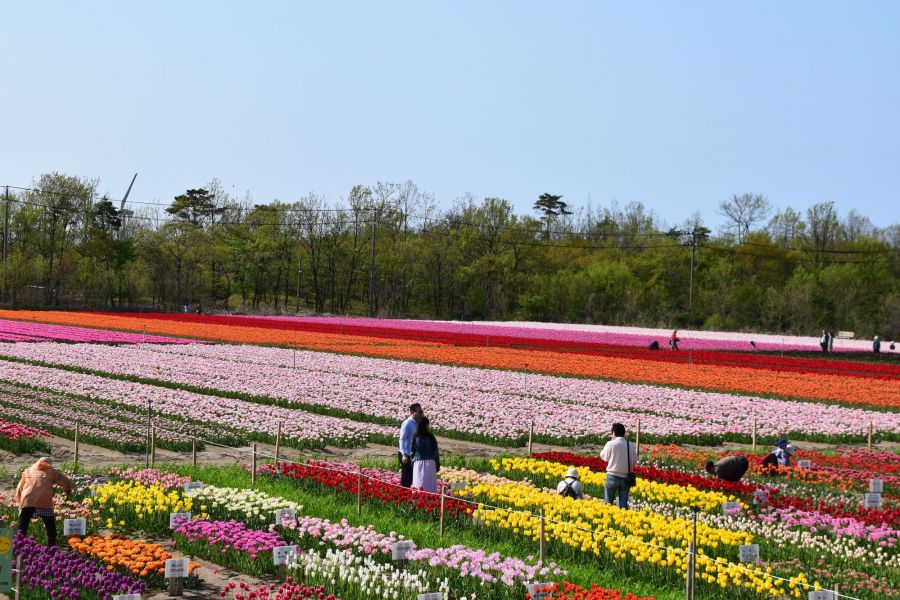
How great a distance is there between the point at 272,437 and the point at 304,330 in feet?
155

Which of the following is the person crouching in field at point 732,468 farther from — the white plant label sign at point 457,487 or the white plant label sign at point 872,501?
the white plant label sign at point 457,487

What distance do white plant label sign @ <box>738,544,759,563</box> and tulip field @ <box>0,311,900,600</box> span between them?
71 millimetres

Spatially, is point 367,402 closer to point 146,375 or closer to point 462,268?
point 146,375

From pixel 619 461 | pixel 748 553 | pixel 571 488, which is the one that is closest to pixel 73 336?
pixel 571 488

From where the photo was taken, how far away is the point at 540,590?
36.7 feet

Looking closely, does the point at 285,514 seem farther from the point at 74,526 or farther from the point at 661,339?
the point at 661,339

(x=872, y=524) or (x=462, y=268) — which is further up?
(x=462, y=268)

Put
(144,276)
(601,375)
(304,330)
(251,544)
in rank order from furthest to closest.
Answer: (144,276)
(304,330)
(601,375)
(251,544)

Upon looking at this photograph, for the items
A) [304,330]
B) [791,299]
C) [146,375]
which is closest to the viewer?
[146,375]

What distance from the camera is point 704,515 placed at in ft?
53.7

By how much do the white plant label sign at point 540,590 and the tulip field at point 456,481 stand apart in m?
0.02

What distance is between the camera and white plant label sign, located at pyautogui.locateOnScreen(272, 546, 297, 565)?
12344mm

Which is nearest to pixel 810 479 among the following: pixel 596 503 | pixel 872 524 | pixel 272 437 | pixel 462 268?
pixel 872 524

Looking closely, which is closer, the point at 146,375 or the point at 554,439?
the point at 554,439
